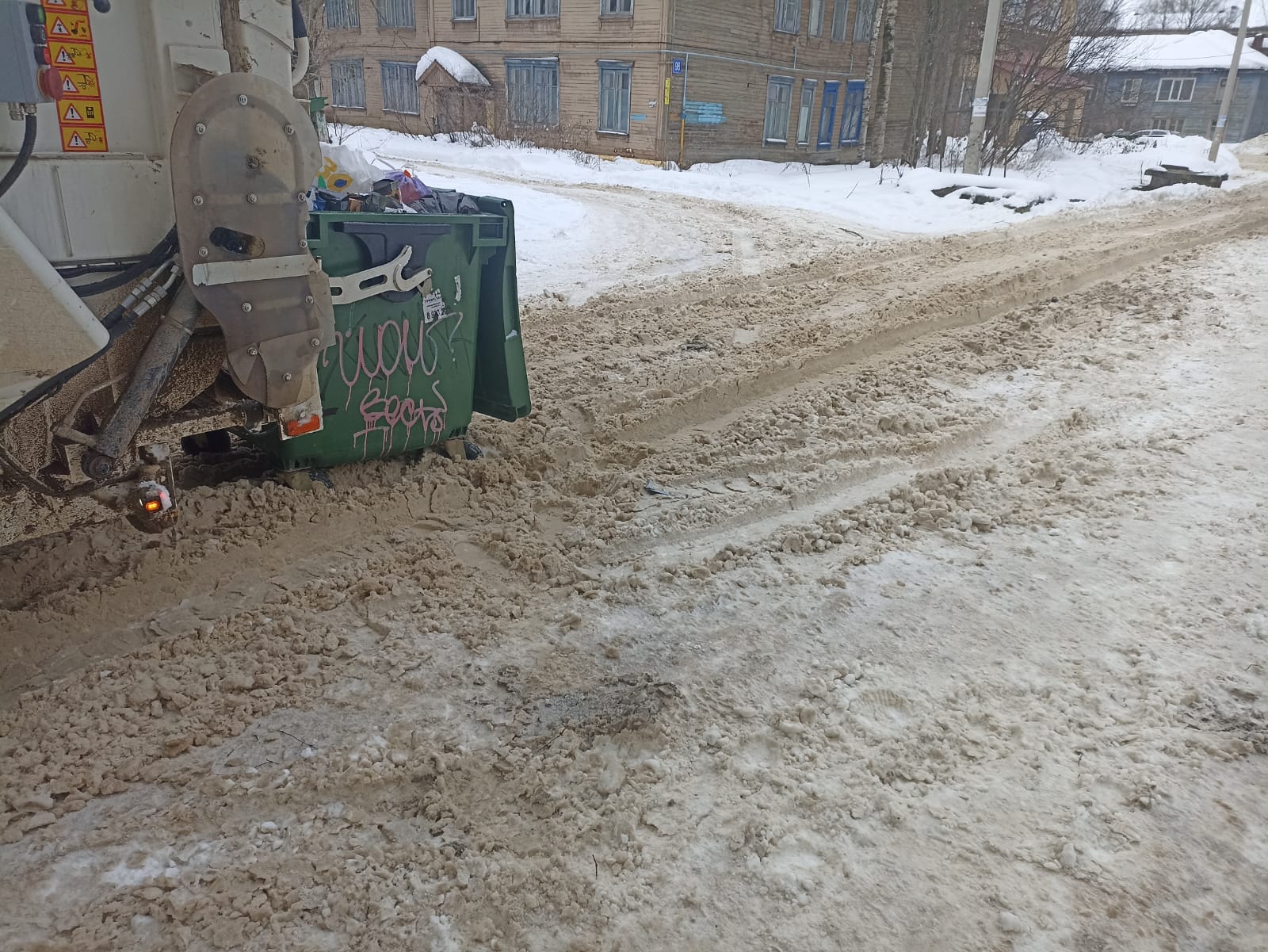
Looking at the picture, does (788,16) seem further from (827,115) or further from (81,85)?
(81,85)

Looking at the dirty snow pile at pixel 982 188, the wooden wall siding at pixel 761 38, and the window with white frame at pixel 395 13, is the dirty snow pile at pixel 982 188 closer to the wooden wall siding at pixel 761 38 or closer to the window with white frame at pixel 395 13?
the wooden wall siding at pixel 761 38

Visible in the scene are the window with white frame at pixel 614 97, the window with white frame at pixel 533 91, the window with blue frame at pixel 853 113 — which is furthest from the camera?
the window with blue frame at pixel 853 113

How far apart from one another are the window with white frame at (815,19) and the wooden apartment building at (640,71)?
0.18 feet

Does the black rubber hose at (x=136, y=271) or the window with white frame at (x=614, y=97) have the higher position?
the window with white frame at (x=614, y=97)

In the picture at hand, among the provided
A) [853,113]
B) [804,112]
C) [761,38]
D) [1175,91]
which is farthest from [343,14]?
[1175,91]

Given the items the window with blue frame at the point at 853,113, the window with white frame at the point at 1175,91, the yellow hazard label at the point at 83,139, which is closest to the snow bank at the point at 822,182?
the window with blue frame at the point at 853,113

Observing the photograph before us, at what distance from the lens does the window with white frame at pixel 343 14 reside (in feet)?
97.4

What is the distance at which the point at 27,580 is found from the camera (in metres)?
3.51

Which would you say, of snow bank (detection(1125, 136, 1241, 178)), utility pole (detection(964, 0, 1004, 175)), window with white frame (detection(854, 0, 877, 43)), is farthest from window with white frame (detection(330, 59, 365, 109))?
snow bank (detection(1125, 136, 1241, 178))

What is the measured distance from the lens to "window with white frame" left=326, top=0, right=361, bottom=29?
97.4ft

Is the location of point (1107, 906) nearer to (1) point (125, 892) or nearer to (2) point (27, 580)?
(1) point (125, 892)

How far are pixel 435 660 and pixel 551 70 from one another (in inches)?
1007

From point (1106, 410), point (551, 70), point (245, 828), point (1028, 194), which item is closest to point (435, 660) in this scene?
point (245, 828)

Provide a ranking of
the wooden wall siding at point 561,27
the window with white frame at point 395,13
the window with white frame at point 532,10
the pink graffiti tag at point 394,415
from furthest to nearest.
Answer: the window with white frame at point 395,13
the window with white frame at point 532,10
the wooden wall siding at point 561,27
the pink graffiti tag at point 394,415
